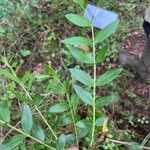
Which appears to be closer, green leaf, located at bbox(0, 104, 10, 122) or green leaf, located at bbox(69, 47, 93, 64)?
green leaf, located at bbox(0, 104, 10, 122)

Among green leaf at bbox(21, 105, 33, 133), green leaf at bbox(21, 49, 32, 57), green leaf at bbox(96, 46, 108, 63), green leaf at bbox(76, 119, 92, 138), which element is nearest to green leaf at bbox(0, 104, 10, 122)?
green leaf at bbox(21, 105, 33, 133)

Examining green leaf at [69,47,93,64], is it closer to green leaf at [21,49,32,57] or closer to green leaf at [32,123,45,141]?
green leaf at [32,123,45,141]

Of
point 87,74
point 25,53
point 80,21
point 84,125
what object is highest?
point 80,21

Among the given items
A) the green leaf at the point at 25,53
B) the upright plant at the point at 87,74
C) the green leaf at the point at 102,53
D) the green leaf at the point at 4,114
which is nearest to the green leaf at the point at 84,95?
the upright plant at the point at 87,74

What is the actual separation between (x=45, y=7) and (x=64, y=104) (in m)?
2.04

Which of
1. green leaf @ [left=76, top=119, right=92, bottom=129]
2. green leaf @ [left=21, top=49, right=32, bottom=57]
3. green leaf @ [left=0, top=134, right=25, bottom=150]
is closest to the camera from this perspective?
green leaf @ [left=0, top=134, right=25, bottom=150]

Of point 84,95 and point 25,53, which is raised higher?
point 84,95

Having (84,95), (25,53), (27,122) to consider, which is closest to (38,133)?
(27,122)

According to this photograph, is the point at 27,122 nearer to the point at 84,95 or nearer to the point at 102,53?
the point at 84,95

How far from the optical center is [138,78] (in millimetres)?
2680

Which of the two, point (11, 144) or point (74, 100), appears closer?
point (11, 144)

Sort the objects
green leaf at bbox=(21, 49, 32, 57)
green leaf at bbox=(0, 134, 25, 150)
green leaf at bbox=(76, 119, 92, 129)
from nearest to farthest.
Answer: green leaf at bbox=(0, 134, 25, 150)
green leaf at bbox=(76, 119, 92, 129)
green leaf at bbox=(21, 49, 32, 57)

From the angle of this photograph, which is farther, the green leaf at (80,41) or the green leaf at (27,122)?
the green leaf at (80,41)

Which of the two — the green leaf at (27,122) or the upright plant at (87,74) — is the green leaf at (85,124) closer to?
the upright plant at (87,74)
